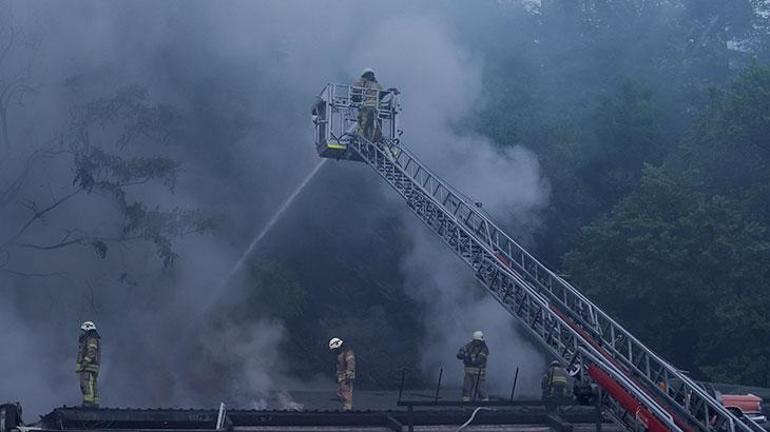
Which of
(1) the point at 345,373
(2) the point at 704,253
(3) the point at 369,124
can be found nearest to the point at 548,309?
(1) the point at 345,373

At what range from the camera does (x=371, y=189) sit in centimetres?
1955

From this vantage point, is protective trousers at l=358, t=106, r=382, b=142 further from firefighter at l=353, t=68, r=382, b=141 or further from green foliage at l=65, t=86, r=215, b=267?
green foliage at l=65, t=86, r=215, b=267

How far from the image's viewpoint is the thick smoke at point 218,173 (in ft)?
50.1

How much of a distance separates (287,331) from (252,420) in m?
10.9

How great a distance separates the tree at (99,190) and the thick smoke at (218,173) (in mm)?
102

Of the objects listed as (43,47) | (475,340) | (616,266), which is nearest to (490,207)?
(616,266)

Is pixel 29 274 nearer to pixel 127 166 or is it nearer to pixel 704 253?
pixel 127 166

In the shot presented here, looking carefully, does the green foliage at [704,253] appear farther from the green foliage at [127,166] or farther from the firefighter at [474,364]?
the green foliage at [127,166]

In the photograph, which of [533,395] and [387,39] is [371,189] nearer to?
[387,39]

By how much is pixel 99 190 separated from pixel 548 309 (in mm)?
9897

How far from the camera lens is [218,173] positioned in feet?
58.9

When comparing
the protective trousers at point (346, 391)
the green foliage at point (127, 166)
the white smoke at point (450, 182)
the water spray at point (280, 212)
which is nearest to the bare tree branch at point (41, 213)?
the green foliage at point (127, 166)

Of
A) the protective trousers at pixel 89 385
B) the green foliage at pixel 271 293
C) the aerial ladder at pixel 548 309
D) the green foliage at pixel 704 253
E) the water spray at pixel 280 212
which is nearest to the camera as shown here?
the aerial ladder at pixel 548 309

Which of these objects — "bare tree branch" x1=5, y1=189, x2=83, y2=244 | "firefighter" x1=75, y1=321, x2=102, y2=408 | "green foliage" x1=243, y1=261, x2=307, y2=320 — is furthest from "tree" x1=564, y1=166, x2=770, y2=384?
"firefighter" x1=75, y1=321, x2=102, y2=408
